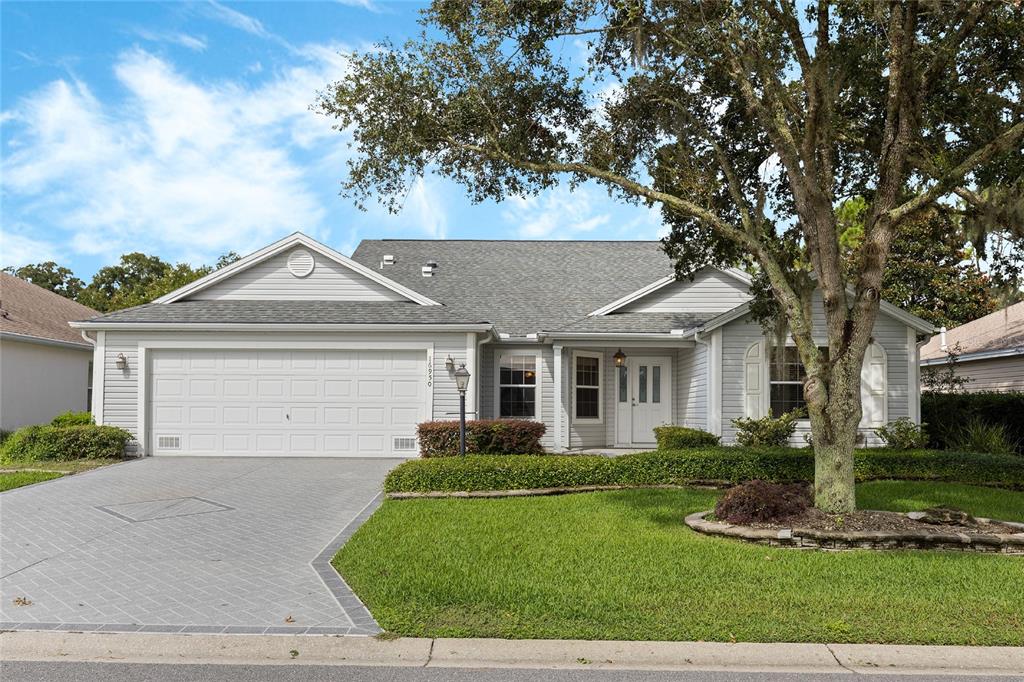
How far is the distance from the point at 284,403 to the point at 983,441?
45.8 feet

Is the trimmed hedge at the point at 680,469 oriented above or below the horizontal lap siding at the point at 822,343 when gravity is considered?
below

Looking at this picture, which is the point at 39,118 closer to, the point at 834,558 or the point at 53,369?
the point at 53,369

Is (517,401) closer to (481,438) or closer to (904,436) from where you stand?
(481,438)

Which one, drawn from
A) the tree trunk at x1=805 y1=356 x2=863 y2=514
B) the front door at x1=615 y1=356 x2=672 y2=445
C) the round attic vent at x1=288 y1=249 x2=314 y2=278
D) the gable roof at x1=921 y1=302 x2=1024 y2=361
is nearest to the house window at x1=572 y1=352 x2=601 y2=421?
the front door at x1=615 y1=356 x2=672 y2=445

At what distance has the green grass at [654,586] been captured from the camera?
5.12 meters

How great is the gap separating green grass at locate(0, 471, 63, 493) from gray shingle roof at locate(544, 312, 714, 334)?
32.6ft

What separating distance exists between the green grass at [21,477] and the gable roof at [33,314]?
671 cm

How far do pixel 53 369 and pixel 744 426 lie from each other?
18.1 m

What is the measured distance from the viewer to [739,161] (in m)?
11.2

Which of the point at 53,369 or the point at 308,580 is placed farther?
the point at 53,369

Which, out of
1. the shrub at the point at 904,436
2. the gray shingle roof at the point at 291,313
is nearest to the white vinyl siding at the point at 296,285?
the gray shingle roof at the point at 291,313

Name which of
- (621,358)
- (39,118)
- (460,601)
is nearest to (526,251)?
(621,358)

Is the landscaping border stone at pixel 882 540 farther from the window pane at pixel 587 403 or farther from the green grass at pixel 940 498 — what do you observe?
the window pane at pixel 587 403

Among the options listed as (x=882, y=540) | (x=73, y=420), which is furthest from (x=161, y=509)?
(x=882, y=540)
